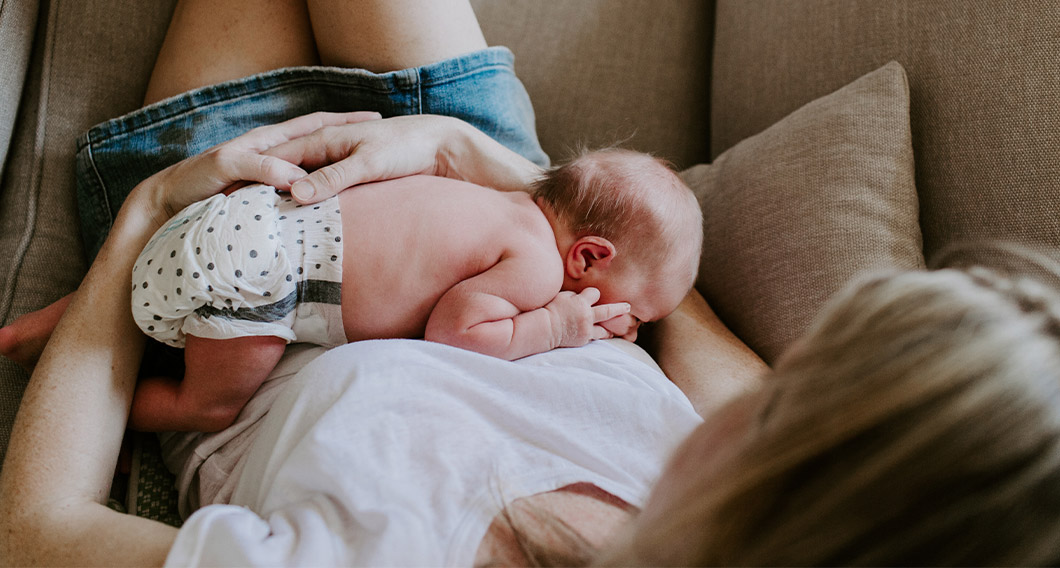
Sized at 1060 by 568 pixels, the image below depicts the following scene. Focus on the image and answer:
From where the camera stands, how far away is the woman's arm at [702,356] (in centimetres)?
103

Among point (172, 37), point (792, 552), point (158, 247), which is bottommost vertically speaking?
point (792, 552)

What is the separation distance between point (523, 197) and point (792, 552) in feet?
2.57

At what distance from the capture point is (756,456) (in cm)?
46

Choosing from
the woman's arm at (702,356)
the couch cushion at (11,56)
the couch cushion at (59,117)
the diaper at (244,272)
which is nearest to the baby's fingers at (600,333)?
Answer: the woman's arm at (702,356)

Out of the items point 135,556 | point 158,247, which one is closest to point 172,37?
point 158,247

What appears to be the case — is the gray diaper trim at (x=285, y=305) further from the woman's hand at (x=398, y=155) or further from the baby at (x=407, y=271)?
the woman's hand at (x=398, y=155)

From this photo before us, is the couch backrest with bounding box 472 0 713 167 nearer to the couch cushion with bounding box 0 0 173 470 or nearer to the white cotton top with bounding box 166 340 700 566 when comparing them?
the couch cushion with bounding box 0 0 173 470

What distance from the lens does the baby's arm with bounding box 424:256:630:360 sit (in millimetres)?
926

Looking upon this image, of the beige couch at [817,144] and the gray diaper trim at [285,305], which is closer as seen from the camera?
the gray diaper trim at [285,305]

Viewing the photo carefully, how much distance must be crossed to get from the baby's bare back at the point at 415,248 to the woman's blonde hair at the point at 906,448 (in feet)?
1.85

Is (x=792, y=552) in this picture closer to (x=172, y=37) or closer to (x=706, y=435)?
(x=706, y=435)

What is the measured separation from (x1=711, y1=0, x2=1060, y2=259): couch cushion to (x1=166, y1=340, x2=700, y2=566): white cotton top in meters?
0.65

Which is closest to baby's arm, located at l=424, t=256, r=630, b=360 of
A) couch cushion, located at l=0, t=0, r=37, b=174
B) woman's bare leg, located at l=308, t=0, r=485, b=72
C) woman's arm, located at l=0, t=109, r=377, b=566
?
woman's arm, located at l=0, t=109, r=377, b=566

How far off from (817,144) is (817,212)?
14cm
